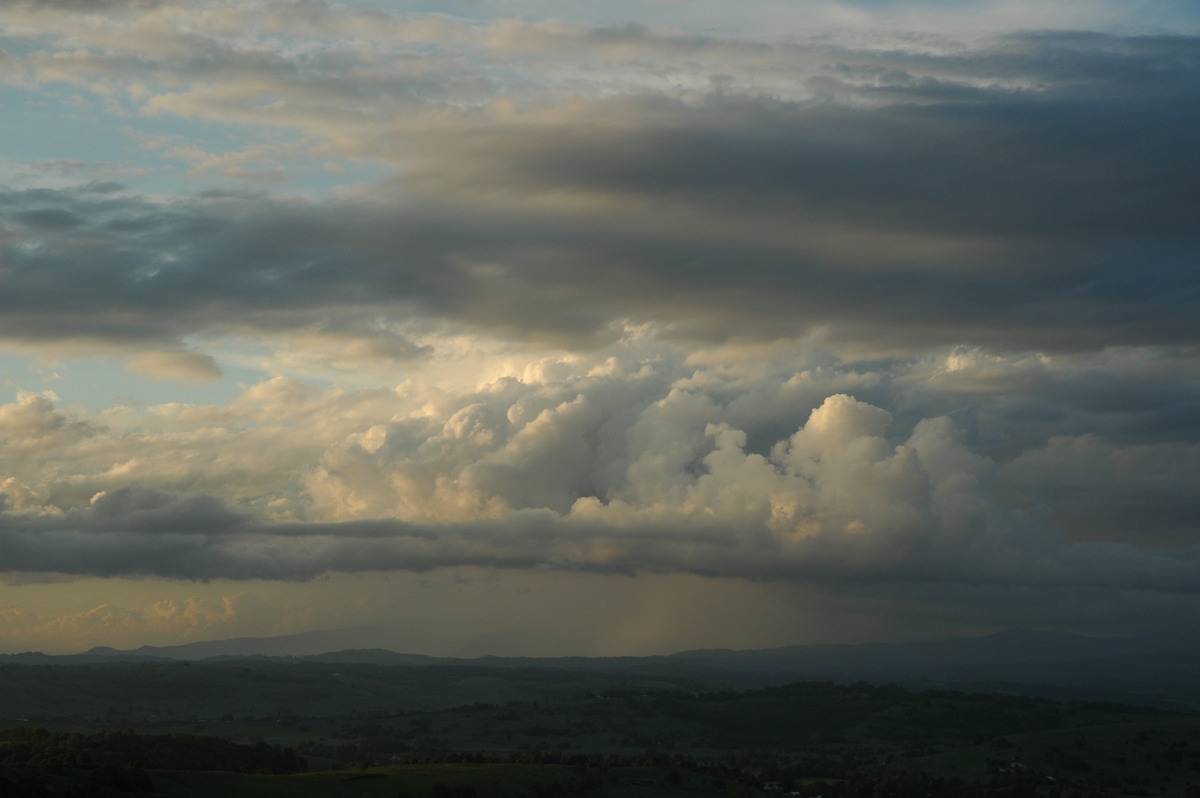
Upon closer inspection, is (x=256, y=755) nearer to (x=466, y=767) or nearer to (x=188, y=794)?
(x=466, y=767)

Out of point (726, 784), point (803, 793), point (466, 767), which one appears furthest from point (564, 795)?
point (803, 793)

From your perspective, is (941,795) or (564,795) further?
(941,795)

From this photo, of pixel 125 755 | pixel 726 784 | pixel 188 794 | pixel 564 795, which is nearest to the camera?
pixel 188 794

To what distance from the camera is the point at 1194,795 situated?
197 m

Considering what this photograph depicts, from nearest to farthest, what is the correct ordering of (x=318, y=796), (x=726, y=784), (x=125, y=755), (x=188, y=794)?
(x=188, y=794)
(x=318, y=796)
(x=125, y=755)
(x=726, y=784)

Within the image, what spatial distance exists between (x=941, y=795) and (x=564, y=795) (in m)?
74.0

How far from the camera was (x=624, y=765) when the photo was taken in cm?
19588

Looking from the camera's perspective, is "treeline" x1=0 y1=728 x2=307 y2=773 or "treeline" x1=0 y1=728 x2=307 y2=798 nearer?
"treeline" x1=0 y1=728 x2=307 y2=798

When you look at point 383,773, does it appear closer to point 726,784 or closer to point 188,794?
point 188,794

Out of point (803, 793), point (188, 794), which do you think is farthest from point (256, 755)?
point (803, 793)

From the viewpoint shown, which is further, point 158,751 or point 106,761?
point 158,751

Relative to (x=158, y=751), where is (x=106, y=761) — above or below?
above

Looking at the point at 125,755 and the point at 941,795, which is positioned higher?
the point at 125,755

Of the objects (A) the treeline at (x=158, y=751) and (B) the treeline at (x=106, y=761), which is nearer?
(B) the treeline at (x=106, y=761)
